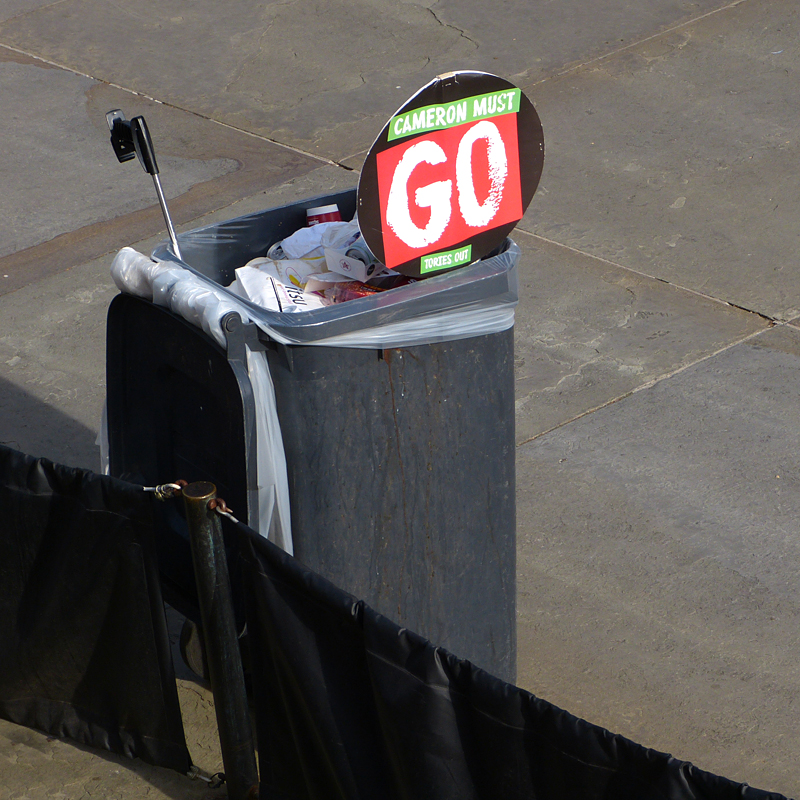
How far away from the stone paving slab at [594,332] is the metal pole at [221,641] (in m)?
2.13

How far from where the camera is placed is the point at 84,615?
336 cm

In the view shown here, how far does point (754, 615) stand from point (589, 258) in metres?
2.62

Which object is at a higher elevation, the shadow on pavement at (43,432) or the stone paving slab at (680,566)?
the shadow on pavement at (43,432)

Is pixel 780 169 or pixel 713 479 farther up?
pixel 780 169

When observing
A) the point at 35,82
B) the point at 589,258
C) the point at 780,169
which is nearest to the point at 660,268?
the point at 589,258

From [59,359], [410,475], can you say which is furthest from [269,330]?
[59,359]

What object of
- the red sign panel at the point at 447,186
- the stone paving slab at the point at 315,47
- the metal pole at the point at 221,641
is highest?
the red sign panel at the point at 447,186

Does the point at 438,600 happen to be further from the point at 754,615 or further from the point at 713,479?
the point at 713,479

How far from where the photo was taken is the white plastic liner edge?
303cm

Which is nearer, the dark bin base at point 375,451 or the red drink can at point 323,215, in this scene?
the dark bin base at point 375,451

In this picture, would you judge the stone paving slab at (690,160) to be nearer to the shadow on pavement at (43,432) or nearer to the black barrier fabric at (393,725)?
the shadow on pavement at (43,432)

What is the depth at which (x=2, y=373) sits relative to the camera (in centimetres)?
559

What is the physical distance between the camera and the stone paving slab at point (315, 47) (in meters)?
8.03

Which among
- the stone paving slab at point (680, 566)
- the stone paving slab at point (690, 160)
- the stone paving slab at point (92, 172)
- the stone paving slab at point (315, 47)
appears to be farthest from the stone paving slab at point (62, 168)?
the stone paving slab at point (680, 566)
